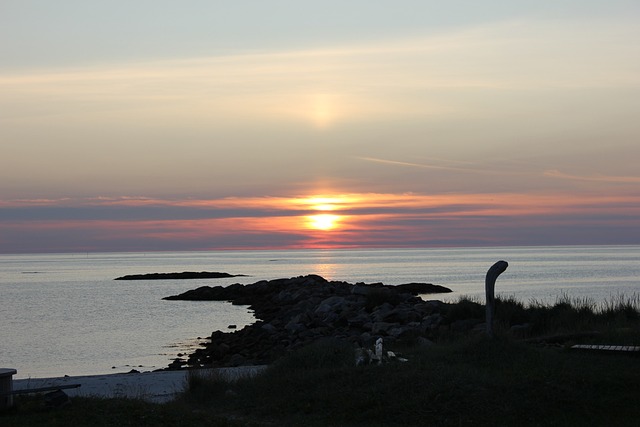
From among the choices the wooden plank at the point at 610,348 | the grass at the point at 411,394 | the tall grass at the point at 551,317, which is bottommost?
the grass at the point at 411,394

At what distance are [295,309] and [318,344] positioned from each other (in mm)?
25355

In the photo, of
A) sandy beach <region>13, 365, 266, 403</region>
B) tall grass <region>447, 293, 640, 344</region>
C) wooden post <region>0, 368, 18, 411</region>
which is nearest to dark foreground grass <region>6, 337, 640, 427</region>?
wooden post <region>0, 368, 18, 411</region>

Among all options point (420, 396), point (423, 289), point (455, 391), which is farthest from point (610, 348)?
point (423, 289)

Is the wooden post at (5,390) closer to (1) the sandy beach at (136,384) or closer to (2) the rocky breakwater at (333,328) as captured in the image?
(1) the sandy beach at (136,384)

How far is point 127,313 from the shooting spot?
5375 cm

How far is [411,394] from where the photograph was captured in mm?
12914

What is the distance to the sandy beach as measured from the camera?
50.5 ft

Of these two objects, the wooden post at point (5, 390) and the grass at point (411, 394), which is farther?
the wooden post at point (5, 390)

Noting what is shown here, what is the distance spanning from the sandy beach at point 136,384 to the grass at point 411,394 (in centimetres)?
94

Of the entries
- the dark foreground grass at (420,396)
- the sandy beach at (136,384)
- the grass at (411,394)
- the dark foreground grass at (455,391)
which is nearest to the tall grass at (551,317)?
the grass at (411,394)

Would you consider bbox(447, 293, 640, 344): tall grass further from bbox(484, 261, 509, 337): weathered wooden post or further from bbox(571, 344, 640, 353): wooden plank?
bbox(484, 261, 509, 337): weathered wooden post

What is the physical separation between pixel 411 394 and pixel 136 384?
266 inches

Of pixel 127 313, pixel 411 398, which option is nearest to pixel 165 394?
pixel 411 398

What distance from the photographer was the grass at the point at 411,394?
12.1m
